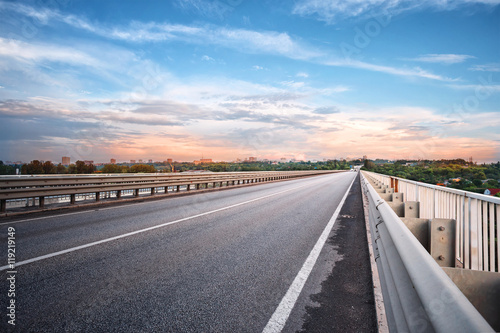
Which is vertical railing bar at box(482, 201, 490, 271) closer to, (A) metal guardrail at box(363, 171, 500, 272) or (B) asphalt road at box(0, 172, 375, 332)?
(A) metal guardrail at box(363, 171, 500, 272)

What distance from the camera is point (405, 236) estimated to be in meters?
2.60

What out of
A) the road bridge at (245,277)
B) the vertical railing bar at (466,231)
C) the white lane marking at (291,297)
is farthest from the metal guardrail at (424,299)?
the vertical railing bar at (466,231)

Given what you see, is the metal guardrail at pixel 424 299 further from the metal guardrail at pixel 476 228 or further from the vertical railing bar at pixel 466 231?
the vertical railing bar at pixel 466 231

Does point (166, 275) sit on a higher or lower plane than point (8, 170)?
lower

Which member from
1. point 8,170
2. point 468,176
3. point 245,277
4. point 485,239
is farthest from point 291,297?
point 8,170

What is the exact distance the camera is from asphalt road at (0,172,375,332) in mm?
3146

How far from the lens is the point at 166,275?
4344mm

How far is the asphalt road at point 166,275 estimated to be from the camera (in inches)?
124

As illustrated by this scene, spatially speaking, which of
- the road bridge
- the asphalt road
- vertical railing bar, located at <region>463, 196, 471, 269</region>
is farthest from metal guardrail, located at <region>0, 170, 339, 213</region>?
vertical railing bar, located at <region>463, 196, 471, 269</region>

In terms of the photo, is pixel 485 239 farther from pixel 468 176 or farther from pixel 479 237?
pixel 468 176

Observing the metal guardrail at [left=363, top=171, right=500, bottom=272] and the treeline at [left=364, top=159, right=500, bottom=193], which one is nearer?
the metal guardrail at [left=363, top=171, right=500, bottom=272]

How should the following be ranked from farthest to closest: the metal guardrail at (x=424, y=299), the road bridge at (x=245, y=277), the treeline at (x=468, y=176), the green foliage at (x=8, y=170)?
the green foliage at (x=8, y=170)
the treeline at (x=468, y=176)
the road bridge at (x=245, y=277)
the metal guardrail at (x=424, y=299)

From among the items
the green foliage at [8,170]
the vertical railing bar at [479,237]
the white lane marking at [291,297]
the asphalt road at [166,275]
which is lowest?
the white lane marking at [291,297]

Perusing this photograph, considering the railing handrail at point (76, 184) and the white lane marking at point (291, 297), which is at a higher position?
the railing handrail at point (76, 184)
